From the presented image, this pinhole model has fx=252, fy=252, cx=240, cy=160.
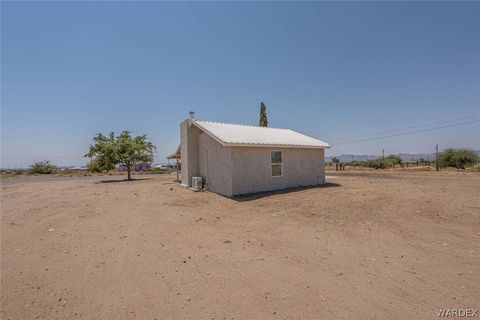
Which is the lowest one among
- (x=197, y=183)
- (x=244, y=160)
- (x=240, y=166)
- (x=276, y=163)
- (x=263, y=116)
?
(x=197, y=183)

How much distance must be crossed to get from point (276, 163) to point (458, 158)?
36.6 metres

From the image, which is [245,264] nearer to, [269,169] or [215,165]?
[269,169]

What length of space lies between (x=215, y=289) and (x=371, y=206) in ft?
24.1

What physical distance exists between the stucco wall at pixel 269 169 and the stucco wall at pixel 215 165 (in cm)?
44

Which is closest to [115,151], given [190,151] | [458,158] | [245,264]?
[190,151]

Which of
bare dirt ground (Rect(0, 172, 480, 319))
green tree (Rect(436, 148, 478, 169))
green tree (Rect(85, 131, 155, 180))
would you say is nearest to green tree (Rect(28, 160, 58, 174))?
green tree (Rect(85, 131, 155, 180))

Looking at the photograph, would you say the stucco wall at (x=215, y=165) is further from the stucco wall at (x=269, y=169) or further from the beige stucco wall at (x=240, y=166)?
the stucco wall at (x=269, y=169)

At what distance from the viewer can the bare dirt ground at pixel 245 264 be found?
3.16m

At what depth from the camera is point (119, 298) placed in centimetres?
340

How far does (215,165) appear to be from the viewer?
13.6m

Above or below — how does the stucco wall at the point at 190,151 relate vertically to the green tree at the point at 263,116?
below

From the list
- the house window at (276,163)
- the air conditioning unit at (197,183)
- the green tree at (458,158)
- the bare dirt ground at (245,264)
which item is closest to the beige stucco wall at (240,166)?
the house window at (276,163)

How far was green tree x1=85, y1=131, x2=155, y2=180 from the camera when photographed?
80.2ft

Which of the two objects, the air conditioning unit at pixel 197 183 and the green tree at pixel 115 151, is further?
the green tree at pixel 115 151
